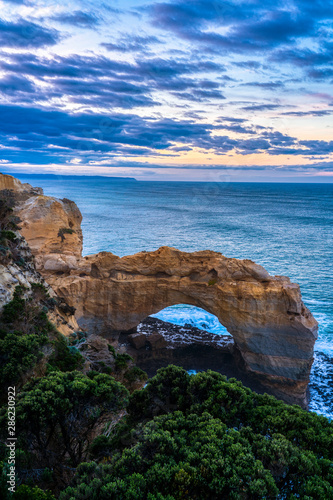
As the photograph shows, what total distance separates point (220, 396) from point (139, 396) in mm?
2601

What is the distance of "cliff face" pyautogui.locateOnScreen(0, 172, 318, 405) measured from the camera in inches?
970

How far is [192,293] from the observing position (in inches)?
1065

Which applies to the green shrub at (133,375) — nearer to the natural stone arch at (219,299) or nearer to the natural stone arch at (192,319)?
the natural stone arch at (219,299)

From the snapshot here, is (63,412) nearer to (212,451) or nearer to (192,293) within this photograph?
(212,451)

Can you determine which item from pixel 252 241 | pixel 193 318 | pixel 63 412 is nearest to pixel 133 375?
pixel 63 412

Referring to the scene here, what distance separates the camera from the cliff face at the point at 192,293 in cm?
2464

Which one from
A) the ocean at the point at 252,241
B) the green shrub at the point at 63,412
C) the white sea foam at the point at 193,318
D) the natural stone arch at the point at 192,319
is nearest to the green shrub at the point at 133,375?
the green shrub at the point at 63,412

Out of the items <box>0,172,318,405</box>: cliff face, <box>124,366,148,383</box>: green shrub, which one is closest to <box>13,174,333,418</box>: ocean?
<box>0,172,318,405</box>: cliff face

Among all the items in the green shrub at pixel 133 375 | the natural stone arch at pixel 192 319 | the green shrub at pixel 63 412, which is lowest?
the natural stone arch at pixel 192 319

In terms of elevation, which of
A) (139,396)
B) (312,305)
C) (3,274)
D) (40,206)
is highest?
(40,206)

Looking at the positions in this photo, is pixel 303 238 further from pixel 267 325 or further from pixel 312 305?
pixel 267 325

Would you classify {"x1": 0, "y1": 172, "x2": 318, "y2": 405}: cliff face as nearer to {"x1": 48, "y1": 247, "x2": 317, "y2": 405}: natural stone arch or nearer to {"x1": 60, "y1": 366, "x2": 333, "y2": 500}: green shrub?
{"x1": 48, "y1": 247, "x2": 317, "y2": 405}: natural stone arch

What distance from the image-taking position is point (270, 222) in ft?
301

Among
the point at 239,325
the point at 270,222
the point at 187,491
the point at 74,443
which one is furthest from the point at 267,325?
the point at 270,222
